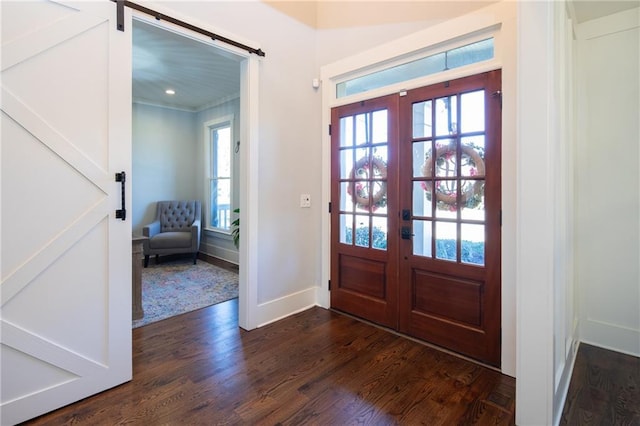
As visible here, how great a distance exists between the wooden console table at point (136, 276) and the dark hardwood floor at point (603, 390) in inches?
130

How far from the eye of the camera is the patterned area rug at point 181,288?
3.28m

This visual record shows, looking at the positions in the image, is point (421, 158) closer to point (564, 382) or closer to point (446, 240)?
point (446, 240)

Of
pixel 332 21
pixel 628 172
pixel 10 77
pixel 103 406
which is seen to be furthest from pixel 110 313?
pixel 628 172

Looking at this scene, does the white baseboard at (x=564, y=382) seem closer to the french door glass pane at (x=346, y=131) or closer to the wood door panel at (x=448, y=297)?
the wood door panel at (x=448, y=297)

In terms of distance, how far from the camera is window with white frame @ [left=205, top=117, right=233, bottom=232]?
5.62 m

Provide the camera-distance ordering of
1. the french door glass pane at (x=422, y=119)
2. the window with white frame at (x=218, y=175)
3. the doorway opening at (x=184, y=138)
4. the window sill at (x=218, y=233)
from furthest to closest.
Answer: the window with white frame at (x=218, y=175) < the window sill at (x=218, y=233) < the doorway opening at (x=184, y=138) < the french door glass pane at (x=422, y=119)

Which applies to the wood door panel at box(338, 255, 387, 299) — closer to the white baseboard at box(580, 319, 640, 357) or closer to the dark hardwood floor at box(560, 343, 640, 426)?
the dark hardwood floor at box(560, 343, 640, 426)

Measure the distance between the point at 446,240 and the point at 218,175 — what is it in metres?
4.56

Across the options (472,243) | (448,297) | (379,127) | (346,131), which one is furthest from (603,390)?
(346,131)

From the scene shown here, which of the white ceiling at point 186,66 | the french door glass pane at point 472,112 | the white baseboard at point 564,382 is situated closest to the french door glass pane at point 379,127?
the french door glass pane at point 472,112

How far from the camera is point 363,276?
9.87ft

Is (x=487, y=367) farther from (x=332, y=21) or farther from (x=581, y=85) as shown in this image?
(x=332, y=21)

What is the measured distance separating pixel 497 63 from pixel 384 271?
1.82 meters

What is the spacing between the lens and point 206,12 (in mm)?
2430
